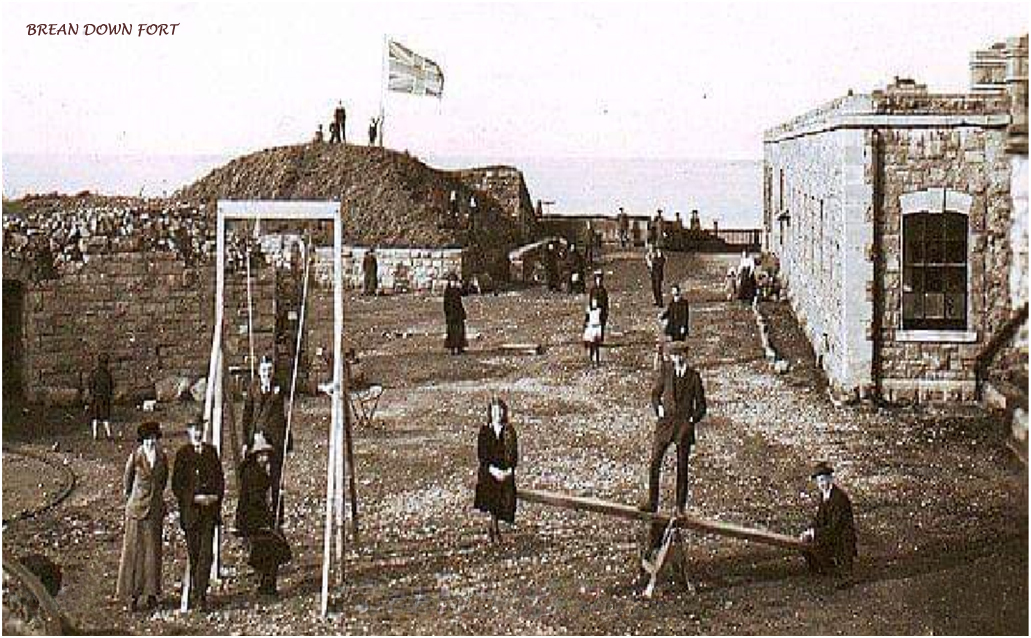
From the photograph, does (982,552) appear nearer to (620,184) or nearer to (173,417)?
(620,184)

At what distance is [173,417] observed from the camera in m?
5.07

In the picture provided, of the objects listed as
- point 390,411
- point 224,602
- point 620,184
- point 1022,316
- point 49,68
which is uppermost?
point 49,68

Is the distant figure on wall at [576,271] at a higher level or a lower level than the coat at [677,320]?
higher

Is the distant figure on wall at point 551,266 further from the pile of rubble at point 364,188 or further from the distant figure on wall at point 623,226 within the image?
the distant figure on wall at point 623,226

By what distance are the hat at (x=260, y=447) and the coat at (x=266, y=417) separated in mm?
11

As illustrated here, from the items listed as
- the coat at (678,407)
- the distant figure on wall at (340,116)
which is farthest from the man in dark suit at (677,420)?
the distant figure on wall at (340,116)

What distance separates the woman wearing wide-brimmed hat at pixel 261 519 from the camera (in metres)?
4.79

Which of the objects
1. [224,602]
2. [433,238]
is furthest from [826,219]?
[224,602]

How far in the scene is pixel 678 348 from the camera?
18.2ft

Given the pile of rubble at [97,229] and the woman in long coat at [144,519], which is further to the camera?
the pile of rubble at [97,229]

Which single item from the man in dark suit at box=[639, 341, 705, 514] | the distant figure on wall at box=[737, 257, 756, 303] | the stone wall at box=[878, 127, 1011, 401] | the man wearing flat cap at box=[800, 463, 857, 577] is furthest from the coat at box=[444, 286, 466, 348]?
the stone wall at box=[878, 127, 1011, 401]

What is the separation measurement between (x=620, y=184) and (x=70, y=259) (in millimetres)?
2093

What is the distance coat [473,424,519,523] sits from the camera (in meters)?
4.97

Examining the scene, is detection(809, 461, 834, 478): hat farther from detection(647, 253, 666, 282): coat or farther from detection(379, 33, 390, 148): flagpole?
detection(379, 33, 390, 148): flagpole
